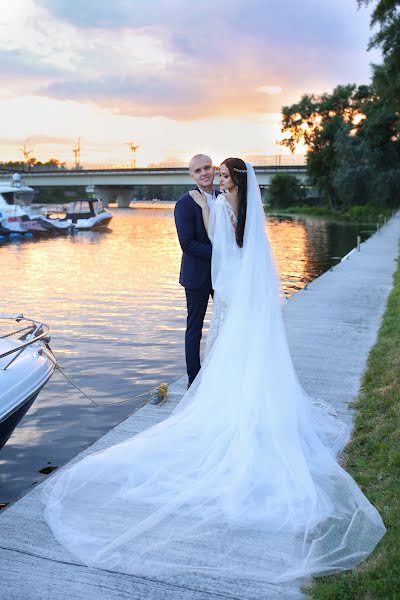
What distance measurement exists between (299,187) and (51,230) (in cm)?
4947

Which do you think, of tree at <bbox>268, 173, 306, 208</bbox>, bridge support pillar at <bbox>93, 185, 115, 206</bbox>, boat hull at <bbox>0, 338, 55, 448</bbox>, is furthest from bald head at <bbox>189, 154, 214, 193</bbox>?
bridge support pillar at <bbox>93, 185, 115, 206</bbox>

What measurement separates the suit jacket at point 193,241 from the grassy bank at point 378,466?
6.54 feet

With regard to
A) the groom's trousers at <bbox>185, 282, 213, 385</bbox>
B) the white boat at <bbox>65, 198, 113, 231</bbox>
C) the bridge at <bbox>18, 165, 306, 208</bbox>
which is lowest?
the white boat at <bbox>65, 198, 113, 231</bbox>

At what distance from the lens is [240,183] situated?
5234 mm

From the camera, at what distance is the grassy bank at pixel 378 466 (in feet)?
10.4

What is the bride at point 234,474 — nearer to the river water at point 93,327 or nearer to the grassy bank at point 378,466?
the grassy bank at point 378,466

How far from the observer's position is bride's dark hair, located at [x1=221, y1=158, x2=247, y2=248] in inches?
205

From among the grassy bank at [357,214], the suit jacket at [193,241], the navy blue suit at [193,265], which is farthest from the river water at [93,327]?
the grassy bank at [357,214]

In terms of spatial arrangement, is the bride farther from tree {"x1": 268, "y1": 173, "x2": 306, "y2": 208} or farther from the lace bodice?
tree {"x1": 268, "y1": 173, "x2": 306, "y2": 208}

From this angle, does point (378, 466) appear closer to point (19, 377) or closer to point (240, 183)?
point (240, 183)

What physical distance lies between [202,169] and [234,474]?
2.70 metres

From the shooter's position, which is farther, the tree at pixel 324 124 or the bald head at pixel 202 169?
the tree at pixel 324 124

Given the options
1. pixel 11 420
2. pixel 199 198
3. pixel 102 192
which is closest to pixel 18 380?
pixel 11 420

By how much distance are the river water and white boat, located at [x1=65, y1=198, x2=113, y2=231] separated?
16.8 meters
